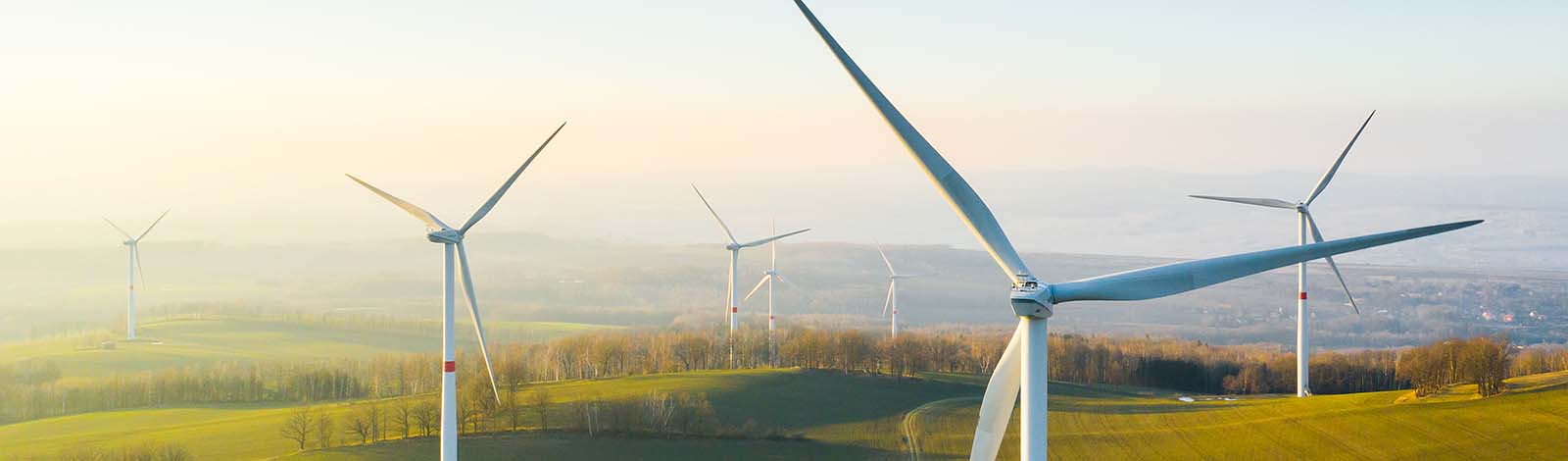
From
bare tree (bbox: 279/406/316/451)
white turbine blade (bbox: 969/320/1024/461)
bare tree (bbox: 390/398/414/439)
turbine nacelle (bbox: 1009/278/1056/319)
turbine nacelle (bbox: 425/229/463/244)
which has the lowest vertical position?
bare tree (bbox: 279/406/316/451)

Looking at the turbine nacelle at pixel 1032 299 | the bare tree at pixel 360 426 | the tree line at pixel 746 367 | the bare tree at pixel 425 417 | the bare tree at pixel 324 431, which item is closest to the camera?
the turbine nacelle at pixel 1032 299

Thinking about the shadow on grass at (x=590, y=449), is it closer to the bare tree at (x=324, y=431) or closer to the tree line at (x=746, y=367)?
the bare tree at (x=324, y=431)

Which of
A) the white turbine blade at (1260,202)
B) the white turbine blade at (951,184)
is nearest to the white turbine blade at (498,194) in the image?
the white turbine blade at (951,184)

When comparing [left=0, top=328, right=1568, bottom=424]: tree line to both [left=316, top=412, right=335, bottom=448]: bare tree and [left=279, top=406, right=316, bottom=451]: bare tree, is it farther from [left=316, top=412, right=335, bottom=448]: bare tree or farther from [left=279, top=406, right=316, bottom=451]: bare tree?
[left=316, top=412, right=335, bottom=448]: bare tree

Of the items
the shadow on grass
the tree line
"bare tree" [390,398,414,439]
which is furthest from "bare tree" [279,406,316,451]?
the tree line

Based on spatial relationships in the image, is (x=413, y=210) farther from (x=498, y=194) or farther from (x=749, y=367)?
(x=749, y=367)

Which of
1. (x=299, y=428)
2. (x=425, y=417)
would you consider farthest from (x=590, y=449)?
(x=299, y=428)
